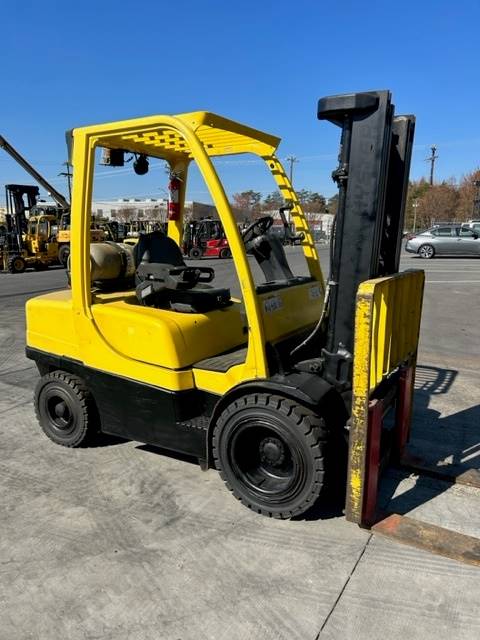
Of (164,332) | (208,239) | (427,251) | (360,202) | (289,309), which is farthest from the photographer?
(208,239)

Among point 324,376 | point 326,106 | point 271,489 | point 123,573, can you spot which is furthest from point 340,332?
point 123,573

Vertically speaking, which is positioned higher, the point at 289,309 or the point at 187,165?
the point at 187,165

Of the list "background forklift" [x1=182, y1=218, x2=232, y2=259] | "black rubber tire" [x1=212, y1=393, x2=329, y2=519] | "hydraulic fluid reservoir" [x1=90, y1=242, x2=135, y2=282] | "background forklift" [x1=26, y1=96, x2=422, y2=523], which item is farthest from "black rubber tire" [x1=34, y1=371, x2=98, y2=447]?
"background forklift" [x1=182, y1=218, x2=232, y2=259]

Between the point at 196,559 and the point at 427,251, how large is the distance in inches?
974

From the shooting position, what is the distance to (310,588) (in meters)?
2.45

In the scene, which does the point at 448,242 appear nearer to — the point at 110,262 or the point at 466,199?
the point at 110,262

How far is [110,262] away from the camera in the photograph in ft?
12.8

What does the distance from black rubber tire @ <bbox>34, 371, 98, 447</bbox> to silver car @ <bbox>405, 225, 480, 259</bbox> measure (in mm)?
23810

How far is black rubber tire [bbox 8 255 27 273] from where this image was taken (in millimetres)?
20719

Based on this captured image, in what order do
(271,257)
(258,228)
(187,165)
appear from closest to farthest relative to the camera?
(258,228) → (271,257) → (187,165)

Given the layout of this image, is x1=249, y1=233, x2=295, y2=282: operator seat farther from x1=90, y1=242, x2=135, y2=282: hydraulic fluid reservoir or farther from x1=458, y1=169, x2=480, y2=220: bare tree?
x1=458, y1=169, x2=480, y2=220: bare tree

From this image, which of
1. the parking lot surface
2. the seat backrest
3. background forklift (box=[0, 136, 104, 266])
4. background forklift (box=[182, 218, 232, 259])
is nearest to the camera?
the parking lot surface

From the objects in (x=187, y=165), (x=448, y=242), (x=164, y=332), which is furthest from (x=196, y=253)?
(x=164, y=332)

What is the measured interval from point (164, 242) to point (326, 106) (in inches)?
63.4
